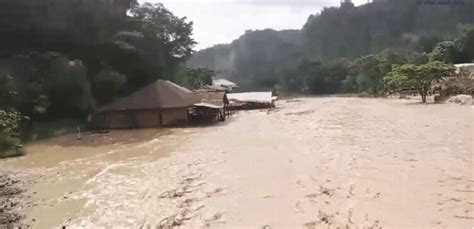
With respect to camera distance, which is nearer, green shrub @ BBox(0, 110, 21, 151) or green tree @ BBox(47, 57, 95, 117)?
green shrub @ BBox(0, 110, 21, 151)

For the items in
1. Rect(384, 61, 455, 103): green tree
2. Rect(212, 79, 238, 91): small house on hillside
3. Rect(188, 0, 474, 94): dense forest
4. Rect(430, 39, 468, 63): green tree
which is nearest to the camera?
Rect(384, 61, 455, 103): green tree

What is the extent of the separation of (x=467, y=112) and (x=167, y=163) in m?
16.9

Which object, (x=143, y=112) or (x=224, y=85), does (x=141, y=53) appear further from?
(x=224, y=85)

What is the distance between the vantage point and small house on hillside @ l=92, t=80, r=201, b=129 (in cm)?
2614

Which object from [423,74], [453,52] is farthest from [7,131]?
[453,52]

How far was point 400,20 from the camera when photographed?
7588cm

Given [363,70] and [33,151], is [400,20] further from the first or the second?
[33,151]

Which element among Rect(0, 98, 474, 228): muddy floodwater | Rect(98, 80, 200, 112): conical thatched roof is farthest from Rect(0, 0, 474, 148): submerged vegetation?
Rect(0, 98, 474, 228): muddy floodwater

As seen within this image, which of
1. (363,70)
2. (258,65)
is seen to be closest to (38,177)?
(363,70)

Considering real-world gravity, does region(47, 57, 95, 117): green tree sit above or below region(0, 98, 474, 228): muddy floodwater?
above

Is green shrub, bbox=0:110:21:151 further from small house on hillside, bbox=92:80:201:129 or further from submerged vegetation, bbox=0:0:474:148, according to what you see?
small house on hillside, bbox=92:80:201:129

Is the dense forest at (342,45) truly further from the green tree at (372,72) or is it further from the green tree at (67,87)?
the green tree at (67,87)

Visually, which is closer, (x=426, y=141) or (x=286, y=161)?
(x=286, y=161)

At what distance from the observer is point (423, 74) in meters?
33.2
